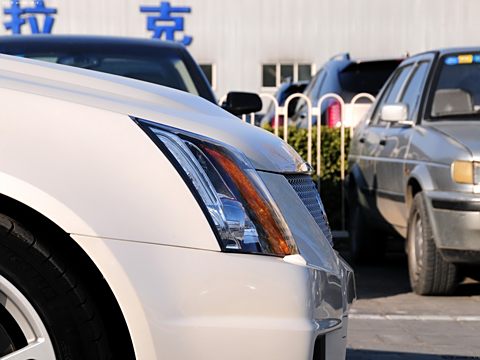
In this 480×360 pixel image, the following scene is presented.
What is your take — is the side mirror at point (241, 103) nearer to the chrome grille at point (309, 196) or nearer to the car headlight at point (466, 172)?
the car headlight at point (466, 172)

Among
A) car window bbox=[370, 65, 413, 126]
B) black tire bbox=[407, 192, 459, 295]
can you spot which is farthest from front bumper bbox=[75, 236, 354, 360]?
car window bbox=[370, 65, 413, 126]

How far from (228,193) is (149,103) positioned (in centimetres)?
42

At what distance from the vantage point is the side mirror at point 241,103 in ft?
23.5

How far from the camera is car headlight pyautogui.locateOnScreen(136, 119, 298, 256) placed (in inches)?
125

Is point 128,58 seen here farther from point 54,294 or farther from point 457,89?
point 54,294

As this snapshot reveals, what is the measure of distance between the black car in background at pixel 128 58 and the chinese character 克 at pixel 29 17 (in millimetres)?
18767

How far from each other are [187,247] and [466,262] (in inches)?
173

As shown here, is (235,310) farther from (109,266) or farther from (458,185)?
(458,185)

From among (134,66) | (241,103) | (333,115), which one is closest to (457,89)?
(241,103)

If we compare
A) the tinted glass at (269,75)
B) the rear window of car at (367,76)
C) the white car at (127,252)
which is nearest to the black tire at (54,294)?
the white car at (127,252)

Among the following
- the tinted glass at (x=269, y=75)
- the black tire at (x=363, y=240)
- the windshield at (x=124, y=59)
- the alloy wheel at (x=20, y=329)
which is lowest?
the tinted glass at (x=269, y=75)

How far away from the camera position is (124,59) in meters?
7.40

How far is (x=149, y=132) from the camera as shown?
10.5 feet

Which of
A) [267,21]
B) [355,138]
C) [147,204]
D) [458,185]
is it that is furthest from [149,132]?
[267,21]
